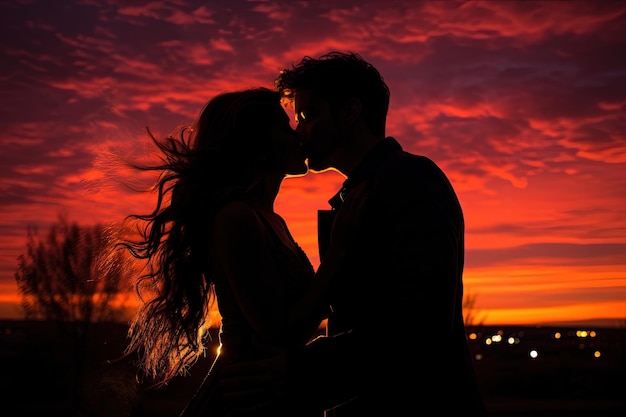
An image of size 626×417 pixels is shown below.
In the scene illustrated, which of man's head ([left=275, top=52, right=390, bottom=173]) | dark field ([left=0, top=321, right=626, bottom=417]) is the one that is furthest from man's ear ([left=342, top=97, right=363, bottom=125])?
dark field ([left=0, top=321, right=626, bottom=417])

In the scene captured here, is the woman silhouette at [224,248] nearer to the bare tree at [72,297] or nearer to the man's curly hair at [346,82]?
the man's curly hair at [346,82]

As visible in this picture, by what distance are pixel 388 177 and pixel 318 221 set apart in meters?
0.78

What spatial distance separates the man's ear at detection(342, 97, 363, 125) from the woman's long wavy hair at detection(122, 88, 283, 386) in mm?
402

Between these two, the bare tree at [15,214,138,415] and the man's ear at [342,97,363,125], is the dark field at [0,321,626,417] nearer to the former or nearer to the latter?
the bare tree at [15,214,138,415]

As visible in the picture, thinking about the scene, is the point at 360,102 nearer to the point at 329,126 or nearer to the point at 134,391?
the point at 329,126

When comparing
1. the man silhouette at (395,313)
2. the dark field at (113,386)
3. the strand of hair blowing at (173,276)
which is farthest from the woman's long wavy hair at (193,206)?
the dark field at (113,386)

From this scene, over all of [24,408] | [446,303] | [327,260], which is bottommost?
[24,408]

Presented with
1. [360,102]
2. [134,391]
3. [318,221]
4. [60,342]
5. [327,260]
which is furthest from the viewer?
[60,342]

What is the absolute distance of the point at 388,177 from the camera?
3.15 m

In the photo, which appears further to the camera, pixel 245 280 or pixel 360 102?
pixel 360 102

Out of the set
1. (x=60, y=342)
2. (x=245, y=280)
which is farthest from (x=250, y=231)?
(x=60, y=342)

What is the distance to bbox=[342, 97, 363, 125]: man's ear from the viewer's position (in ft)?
13.7

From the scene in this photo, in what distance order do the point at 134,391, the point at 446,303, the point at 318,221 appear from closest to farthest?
the point at 446,303
the point at 318,221
the point at 134,391

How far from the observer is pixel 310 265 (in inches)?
161
